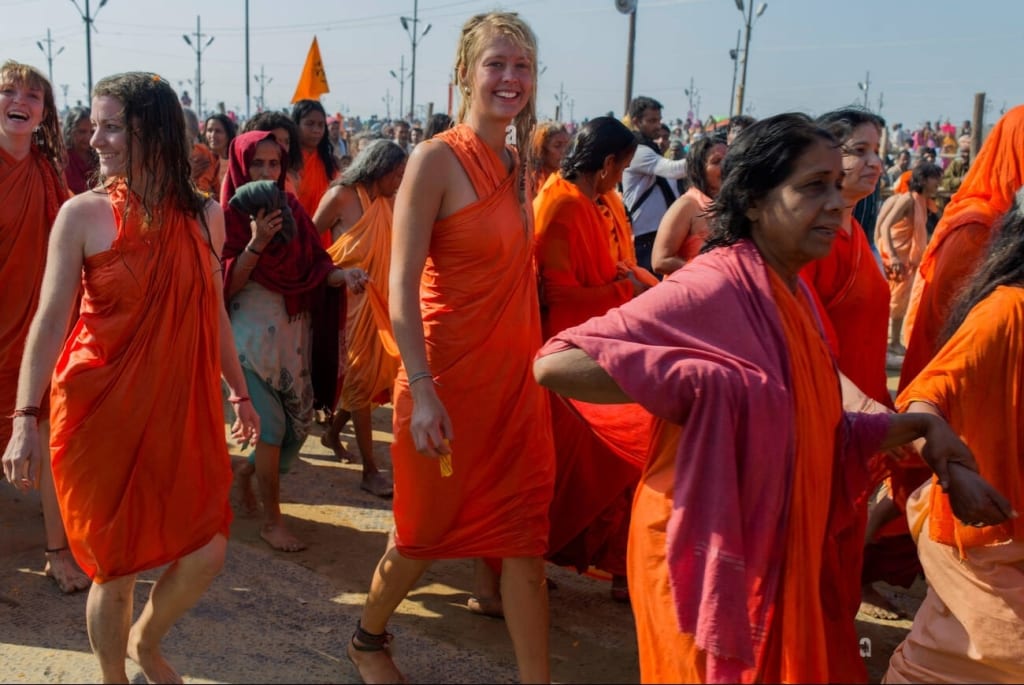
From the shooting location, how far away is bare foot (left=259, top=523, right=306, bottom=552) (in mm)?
5188

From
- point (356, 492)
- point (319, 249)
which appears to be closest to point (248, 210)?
point (319, 249)

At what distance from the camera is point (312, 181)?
26.1 feet

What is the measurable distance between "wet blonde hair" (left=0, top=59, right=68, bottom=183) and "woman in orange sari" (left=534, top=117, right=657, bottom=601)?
221 centimetres

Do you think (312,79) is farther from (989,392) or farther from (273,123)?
(989,392)

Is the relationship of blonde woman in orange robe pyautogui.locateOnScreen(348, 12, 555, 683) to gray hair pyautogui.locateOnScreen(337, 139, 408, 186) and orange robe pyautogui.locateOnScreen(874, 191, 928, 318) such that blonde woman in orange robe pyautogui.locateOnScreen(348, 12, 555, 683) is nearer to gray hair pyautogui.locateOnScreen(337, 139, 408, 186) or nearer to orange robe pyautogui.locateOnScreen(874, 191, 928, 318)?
gray hair pyautogui.locateOnScreen(337, 139, 408, 186)

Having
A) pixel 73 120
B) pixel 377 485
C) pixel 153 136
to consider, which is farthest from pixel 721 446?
pixel 73 120

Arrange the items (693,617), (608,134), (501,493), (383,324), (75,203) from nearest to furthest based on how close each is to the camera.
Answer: (693,617), (75,203), (501,493), (608,134), (383,324)

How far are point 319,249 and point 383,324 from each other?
52cm

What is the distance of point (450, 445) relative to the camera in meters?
3.50

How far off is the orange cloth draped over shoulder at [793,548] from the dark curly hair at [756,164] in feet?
0.62

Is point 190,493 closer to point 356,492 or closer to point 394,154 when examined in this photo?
point 356,492

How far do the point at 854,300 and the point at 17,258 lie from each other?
3520mm

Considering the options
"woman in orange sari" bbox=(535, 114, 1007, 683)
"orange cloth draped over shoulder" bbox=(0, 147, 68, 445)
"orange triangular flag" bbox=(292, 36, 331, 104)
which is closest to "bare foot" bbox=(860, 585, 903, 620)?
"woman in orange sari" bbox=(535, 114, 1007, 683)

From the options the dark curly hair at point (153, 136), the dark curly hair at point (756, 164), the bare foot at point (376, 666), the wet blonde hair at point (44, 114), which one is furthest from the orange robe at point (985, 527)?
the wet blonde hair at point (44, 114)
